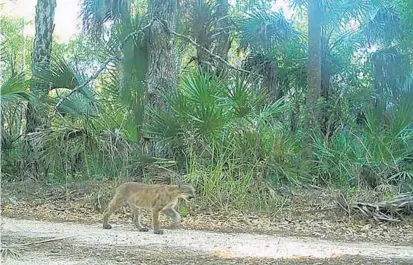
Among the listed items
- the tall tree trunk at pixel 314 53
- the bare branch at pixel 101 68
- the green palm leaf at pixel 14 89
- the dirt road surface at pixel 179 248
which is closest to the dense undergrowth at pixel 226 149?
the bare branch at pixel 101 68

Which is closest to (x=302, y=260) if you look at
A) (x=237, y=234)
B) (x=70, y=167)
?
(x=237, y=234)

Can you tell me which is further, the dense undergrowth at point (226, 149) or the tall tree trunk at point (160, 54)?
the tall tree trunk at point (160, 54)

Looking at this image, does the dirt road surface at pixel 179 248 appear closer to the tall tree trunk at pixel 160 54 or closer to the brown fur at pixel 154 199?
the brown fur at pixel 154 199

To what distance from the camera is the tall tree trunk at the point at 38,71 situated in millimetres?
10391

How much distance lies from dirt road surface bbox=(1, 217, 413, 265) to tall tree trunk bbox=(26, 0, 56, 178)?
3.07 meters

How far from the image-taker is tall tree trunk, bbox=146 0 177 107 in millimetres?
10805

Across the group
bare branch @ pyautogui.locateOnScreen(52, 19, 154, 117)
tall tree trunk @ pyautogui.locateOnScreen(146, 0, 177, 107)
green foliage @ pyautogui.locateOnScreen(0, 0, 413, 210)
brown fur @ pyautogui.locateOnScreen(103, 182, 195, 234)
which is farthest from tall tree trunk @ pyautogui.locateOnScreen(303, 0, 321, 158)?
brown fur @ pyautogui.locateOnScreen(103, 182, 195, 234)

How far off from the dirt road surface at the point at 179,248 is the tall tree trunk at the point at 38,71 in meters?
3.07

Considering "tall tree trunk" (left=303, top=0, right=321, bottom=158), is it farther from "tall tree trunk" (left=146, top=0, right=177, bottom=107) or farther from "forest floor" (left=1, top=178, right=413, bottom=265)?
"forest floor" (left=1, top=178, right=413, bottom=265)

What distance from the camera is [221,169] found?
923 cm

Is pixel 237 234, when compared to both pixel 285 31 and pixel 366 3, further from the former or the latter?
pixel 366 3

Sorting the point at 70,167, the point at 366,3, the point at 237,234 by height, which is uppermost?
the point at 366,3

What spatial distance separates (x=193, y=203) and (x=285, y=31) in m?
6.79

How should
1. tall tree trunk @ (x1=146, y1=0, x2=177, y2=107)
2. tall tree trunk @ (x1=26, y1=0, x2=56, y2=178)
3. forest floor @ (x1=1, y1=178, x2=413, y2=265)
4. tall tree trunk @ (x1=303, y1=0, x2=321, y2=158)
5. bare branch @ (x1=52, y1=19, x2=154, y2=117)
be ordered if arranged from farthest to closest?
tall tree trunk @ (x1=303, y1=0, x2=321, y2=158)
tall tree trunk @ (x1=146, y1=0, x2=177, y2=107)
tall tree trunk @ (x1=26, y1=0, x2=56, y2=178)
bare branch @ (x1=52, y1=19, x2=154, y2=117)
forest floor @ (x1=1, y1=178, x2=413, y2=265)
